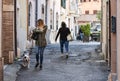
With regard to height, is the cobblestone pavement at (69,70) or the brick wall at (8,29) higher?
the brick wall at (8,29)

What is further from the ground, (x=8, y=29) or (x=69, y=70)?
(x=8, y=29)

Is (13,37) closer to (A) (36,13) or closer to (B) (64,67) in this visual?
(B) (64,67)

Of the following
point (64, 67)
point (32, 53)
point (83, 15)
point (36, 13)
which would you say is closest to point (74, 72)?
point (64, 67)

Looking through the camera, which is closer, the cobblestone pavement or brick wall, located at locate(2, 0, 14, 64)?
the cobblestone pavement

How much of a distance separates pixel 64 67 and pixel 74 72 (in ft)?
5.66

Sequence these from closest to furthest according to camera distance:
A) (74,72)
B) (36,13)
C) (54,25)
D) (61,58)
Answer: (74,72) → (61,58) → (36,13) → (54,25)

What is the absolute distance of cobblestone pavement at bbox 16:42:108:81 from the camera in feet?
50.9

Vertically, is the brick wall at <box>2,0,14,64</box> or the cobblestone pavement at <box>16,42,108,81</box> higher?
the brick wall at <box>2,0,14,64</box>

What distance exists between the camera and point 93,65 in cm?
1950

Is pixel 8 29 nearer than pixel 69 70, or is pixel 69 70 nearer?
pixel 69 70

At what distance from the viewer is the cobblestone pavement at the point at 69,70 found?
50.9ft

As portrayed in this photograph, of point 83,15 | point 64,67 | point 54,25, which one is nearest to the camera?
point 64,67

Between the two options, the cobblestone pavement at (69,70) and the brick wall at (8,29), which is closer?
the cobblestone pavement at (69,70)

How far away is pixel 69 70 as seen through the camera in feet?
58.2
